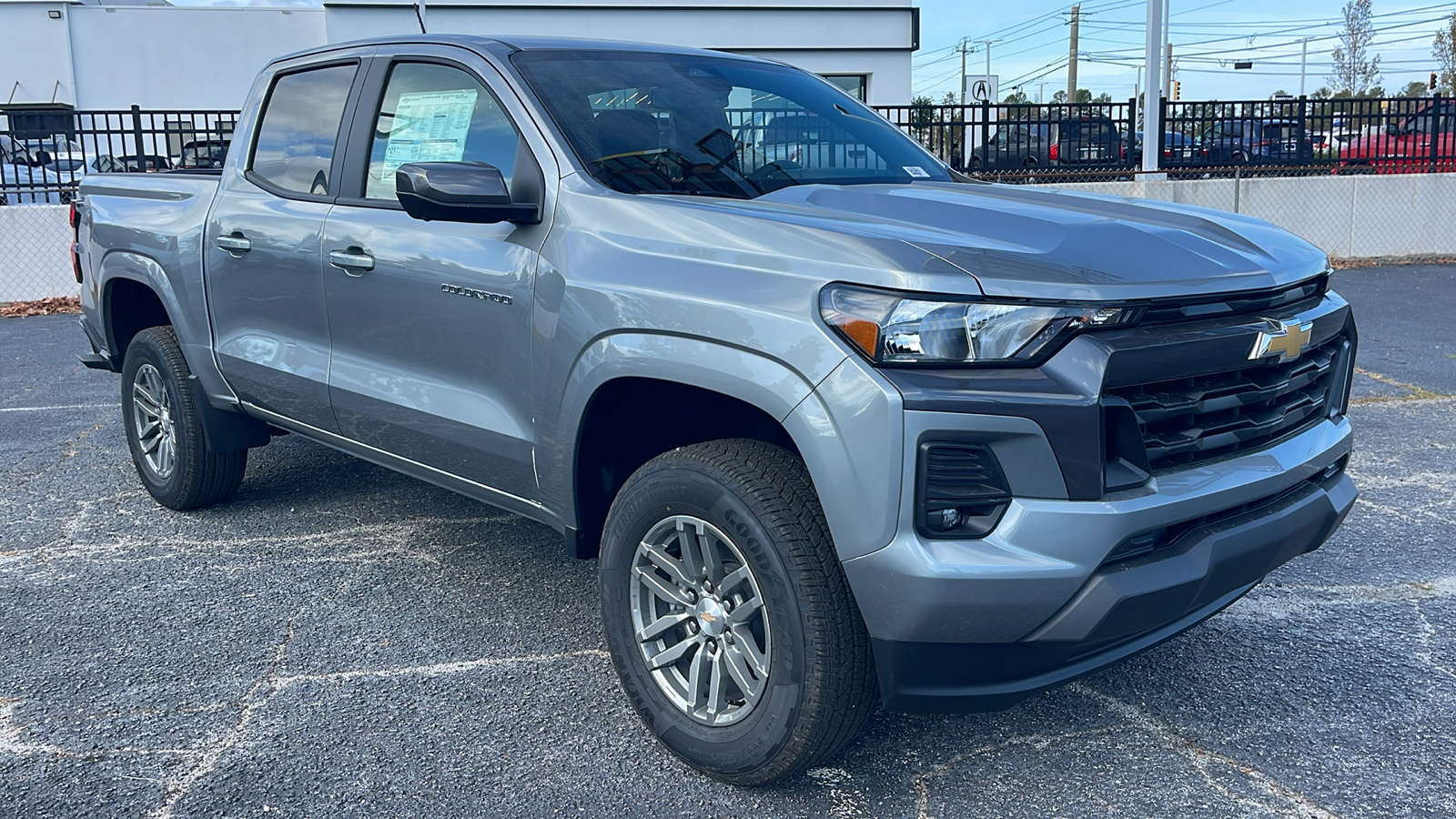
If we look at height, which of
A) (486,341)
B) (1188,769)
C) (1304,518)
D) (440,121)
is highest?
(440,121)

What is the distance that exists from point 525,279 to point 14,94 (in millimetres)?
32752

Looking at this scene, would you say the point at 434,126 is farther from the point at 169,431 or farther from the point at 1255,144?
the point at 1255,144

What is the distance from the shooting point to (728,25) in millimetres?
25578

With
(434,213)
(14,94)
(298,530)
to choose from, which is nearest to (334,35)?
(14,94)

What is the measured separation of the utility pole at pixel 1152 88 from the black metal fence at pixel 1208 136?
0.15 meters

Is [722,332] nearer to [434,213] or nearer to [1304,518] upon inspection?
[434,213]

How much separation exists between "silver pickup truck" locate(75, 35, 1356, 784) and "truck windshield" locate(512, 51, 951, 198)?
1cm

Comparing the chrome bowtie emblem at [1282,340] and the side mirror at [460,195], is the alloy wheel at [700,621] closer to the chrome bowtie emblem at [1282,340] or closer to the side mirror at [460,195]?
the side mirror at [460,195]

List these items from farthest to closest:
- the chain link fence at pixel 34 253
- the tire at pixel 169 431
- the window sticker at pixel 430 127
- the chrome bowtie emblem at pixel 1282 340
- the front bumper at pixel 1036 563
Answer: the chain link fence at pixel 34 253
the tire at pixel 169 431
the window sticker at pixel 430 127
the chrome bowtie emblem at pixel 1282 340
the front bumper at pixel 1036 563

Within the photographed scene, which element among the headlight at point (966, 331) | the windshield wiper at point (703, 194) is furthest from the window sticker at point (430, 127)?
the headlight at point (966, 331)

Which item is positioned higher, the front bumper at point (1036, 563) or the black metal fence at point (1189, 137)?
the black metal fence at point (1189, 137)

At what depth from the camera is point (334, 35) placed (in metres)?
24.8

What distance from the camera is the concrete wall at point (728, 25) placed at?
80.7ft

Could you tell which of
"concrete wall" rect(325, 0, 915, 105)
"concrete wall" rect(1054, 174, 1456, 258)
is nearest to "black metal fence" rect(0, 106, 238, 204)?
"concrete wall" rect(1054, 174, 1456, 258)
